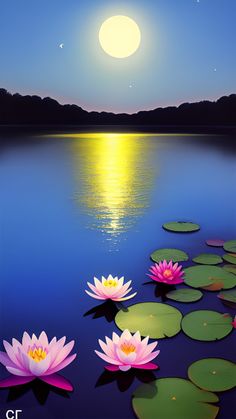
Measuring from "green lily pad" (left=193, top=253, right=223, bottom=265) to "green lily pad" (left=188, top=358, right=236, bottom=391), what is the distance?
73 centimetres

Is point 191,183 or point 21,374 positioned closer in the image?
point 21,374

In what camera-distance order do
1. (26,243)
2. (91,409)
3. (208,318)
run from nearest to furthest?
(91,409) → (208,318) → (26,243)

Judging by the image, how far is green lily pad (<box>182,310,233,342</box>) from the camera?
1.24 m

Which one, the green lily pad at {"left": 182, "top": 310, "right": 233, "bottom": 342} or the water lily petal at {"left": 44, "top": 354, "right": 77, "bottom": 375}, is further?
the green lily pad at {"left": 182, "top": 310, "right": 233, "bottom": 342}

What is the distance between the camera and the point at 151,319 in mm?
1318

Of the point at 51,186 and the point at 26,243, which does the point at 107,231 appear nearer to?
the point at 26,243

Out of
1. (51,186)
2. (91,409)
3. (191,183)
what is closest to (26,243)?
(91,409)

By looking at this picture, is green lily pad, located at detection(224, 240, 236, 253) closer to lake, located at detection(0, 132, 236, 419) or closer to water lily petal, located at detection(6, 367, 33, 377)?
lake, located at detection(0, 132, 236, 419)

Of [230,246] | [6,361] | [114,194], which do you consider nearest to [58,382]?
[6,361]

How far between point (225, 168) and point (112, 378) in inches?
191

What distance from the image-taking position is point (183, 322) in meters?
1.30

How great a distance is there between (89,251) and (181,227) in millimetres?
682

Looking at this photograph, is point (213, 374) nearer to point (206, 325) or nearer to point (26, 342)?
point (206, 325)

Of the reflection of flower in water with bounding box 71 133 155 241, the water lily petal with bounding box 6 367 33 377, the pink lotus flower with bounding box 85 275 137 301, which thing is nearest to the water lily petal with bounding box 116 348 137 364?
the water lily petal with bounding box 6 367 33 377
